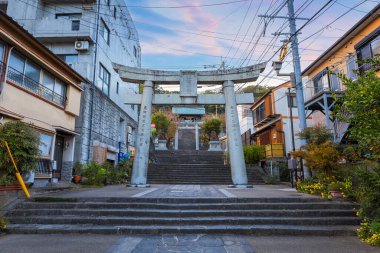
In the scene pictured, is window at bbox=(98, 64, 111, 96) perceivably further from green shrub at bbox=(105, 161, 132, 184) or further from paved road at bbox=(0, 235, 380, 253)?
paved road at bbox=(0, 235, 380, 253)

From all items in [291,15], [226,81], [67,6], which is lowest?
[226,81]

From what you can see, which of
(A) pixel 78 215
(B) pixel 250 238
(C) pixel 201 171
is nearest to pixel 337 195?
(B) pixel 250 238

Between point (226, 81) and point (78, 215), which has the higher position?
point (226, 81)

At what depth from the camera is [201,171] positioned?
1727 centimetres

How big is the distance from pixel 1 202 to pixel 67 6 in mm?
13830

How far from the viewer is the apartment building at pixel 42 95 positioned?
8664 millimetres

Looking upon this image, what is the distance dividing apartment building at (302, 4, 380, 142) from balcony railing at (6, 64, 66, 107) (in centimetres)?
1243

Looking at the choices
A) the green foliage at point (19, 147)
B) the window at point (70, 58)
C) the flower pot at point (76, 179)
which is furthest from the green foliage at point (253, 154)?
the green foliage at point (19, 147)

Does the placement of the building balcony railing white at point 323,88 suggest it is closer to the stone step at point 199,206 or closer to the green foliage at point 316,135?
the green foliage at point 316,135

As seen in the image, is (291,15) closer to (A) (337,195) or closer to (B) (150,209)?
(A) (337,195)

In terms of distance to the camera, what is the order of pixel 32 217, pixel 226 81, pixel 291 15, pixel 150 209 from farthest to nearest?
pixel 226 81, pixel 291 15, pixel 150 209, pixel 32 217

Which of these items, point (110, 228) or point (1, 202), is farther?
point (1, 202)

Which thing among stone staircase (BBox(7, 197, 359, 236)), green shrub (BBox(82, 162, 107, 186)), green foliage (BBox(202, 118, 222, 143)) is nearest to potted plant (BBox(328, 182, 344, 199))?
stone staircase (BBox(7, 197, 359, 236))

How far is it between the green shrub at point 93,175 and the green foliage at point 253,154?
10968 mm
